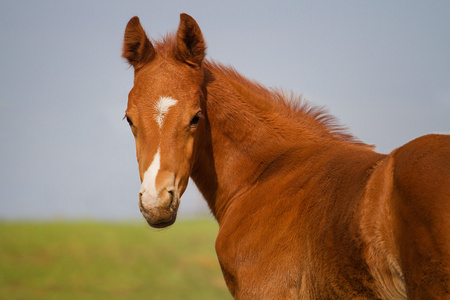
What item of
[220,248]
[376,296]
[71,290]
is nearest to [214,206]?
[220,248]

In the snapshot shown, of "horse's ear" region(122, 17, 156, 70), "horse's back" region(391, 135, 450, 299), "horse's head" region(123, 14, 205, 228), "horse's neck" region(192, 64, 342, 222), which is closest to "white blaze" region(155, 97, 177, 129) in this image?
"horse's head" region(123, 14, 205, 228)

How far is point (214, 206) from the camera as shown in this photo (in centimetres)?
407

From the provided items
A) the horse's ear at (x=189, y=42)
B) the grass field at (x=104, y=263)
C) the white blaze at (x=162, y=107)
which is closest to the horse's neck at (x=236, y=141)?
the horse's ear at (x=189, y=42)

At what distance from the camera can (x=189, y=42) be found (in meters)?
3.79

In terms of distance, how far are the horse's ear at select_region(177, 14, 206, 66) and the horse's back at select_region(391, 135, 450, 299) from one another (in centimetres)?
199

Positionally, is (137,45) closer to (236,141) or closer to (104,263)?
(236,141)

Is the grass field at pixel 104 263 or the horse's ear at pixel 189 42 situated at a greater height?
the horse's ear at pixel 189 42

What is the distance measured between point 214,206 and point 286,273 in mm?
1177

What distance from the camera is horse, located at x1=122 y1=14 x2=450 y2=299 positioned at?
239 centimetres

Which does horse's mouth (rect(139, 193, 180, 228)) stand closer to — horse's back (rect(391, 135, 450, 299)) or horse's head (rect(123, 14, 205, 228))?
horse's head (rect(123, 14, 205, 228))

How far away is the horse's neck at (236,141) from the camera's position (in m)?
3.85

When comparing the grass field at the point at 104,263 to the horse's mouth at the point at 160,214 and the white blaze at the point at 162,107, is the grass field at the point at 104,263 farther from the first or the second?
the white blaze at the point at 162,107

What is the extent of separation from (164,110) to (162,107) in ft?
0.10

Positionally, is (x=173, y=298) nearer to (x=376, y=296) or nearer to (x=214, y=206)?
(x=214, y=206)
